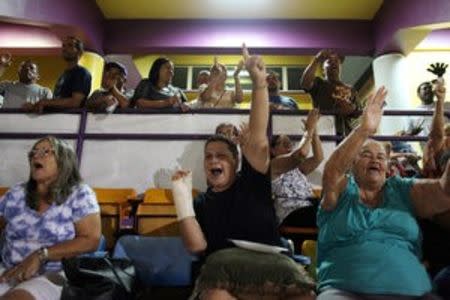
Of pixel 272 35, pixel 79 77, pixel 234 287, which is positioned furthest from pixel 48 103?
pixel 272 35

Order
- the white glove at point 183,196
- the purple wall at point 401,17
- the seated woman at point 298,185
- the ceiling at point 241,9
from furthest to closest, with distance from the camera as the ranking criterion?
1. the ceiling at point 241,9
2. the purple wall at point 401,17
3. the seated woman at point 298,185
4. the white glove at point 183,196

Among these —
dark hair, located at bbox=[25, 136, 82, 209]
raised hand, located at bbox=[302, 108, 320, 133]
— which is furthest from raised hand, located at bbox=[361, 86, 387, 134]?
dark hair, located at bbox=[25, 136, 82, 209]

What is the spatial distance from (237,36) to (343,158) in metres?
5.02

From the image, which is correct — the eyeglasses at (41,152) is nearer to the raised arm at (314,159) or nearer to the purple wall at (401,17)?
the raised arm at (314,159)

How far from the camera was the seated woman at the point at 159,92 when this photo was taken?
152 inches

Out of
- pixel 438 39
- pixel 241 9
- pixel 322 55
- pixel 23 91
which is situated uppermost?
pixel 241 9

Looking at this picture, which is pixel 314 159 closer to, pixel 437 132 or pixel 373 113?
pixel 437 132

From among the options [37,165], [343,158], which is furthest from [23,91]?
[343,158]

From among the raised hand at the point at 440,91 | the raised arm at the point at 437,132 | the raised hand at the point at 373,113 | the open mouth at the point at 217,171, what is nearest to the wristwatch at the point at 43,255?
the open mouth at the point at 217,171

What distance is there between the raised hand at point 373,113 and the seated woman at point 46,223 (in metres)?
1.31

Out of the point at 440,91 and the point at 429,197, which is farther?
the point at 440,91

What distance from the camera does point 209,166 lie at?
1968mm

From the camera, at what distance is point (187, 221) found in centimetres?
186

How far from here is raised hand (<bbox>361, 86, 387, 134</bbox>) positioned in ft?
6.52
